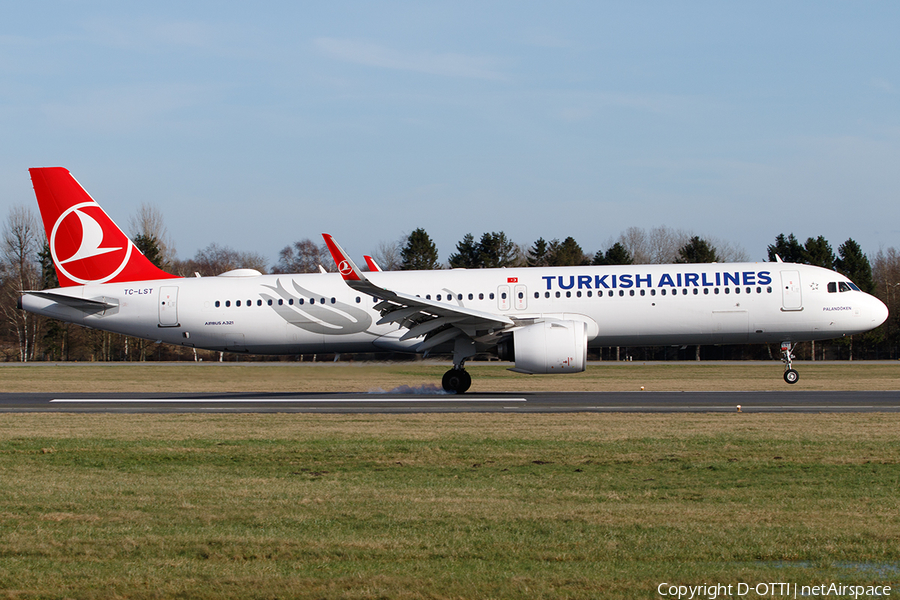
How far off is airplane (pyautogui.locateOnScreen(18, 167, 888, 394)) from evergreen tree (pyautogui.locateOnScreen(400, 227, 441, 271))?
54.2 meters

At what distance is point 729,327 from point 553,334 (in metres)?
5.78

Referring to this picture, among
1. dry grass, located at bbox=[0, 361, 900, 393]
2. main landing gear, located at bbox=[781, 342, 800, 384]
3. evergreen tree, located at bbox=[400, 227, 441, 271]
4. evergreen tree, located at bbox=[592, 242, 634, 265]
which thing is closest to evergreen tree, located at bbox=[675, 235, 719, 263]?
evergreen tree, located at bbox=[592, 242, 634, 265]

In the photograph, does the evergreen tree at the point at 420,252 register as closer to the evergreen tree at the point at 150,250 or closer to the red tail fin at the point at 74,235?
the evergreen tree at the point at 150,250

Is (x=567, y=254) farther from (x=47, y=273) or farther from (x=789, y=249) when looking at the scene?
(x=47, y=273)

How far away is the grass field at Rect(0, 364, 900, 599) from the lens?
18.7 ft

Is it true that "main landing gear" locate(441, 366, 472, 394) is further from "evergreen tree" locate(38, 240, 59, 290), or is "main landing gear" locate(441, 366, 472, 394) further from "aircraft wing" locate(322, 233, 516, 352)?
"evergreen tree" locate(38, 240, 59, 290)

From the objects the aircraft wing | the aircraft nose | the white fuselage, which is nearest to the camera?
the aircraft wing

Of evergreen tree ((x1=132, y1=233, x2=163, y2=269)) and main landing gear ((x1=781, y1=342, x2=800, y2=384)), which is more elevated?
evergreen tree ((x1=132, y1=233, x2=163, y2=269))

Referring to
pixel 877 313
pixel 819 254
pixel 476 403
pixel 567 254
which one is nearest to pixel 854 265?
pixel 819 254

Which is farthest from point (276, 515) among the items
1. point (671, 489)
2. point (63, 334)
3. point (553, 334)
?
point (63, 334)

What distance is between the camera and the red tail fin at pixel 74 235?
1024 inches

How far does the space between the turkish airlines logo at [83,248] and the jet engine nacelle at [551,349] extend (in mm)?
13225

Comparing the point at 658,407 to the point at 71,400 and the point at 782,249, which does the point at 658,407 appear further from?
the point at 782,249

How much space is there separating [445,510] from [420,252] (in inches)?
2910
